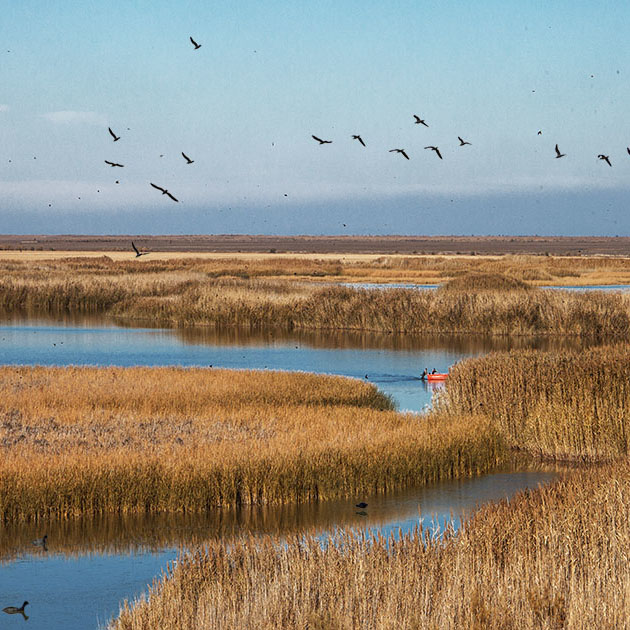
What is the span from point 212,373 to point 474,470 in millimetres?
10351

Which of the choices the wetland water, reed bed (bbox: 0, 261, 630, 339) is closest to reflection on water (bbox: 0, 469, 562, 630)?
the wetland water

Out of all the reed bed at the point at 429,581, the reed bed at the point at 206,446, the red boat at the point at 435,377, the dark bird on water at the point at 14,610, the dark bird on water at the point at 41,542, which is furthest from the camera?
the red boat at the point at 435,377

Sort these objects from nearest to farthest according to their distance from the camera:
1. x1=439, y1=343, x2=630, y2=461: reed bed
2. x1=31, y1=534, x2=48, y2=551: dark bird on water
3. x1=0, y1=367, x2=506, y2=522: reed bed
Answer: x1=31, y1=534, x2=48, y2=551: dark bird on water < x1=0, y1=367, x2=506, y2=522: reed bed < x1=439, y1=343, x2=630, y2=461: reed bed

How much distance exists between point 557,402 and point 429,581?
10599 millimetres

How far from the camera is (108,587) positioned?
1152cm

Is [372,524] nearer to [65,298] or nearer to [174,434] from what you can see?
[174,434]

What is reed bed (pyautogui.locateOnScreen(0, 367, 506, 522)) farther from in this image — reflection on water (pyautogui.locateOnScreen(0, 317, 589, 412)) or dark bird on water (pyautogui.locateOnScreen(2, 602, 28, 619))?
reflection on water (pyautogui.locateOnScreen(0, 317, 589, 412))

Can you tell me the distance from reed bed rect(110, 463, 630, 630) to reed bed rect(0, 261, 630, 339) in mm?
33330

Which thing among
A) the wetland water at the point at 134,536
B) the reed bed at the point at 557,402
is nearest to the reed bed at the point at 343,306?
the wetland water at the point at 134,536

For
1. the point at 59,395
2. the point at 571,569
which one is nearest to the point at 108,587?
the point at 571,569

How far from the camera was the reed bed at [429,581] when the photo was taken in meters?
7.98

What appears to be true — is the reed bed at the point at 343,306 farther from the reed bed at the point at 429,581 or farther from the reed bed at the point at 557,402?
the reed bed at the point at 429,581

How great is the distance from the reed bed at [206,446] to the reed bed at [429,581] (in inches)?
162

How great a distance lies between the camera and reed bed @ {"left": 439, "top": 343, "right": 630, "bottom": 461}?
18.0 metres
